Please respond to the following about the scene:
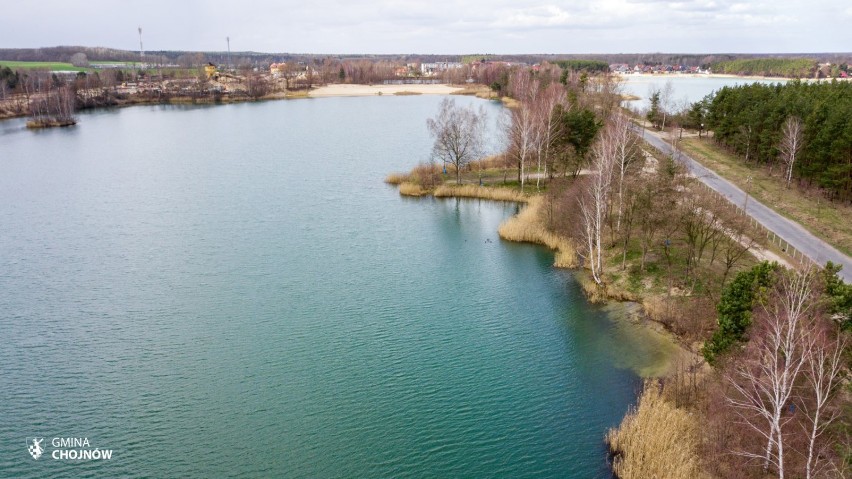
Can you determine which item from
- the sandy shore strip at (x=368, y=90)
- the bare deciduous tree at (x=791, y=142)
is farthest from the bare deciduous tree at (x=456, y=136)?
the sandy shore strip at (x=368, y=90)

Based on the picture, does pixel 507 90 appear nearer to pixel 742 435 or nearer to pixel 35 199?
pixel 35 199

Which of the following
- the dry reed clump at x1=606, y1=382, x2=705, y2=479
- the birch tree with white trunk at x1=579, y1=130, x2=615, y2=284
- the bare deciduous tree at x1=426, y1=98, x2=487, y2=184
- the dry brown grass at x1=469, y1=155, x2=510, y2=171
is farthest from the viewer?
the dry brown grass at x1=469, y1=155, x2=510, y2=171

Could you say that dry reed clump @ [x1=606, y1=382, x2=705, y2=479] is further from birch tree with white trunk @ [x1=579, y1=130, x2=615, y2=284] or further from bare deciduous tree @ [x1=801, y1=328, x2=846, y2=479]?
birch tree with white trunk @ [x1=579, y1=130, x2=615, y2=284]

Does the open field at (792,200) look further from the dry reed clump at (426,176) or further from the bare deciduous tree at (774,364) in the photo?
the dry reed clump at (426,176)

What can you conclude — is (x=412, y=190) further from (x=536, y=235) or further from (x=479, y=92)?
(x=479, y=92)

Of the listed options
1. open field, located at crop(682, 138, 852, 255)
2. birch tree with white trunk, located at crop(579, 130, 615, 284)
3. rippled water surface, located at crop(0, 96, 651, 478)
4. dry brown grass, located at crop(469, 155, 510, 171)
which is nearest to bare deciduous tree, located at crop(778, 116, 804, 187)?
open field, located at crop(682, 138, 852, 255)

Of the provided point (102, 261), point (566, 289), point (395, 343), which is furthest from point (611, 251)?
point (102, 261)
